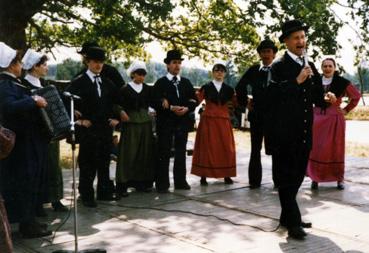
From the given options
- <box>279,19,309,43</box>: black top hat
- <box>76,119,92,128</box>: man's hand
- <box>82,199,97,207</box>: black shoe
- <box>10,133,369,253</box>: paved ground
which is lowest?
<box>10,133,369,253</box>: paved ground

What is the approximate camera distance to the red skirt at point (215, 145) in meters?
7.79

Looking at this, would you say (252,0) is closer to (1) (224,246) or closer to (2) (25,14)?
(2) (25,14)

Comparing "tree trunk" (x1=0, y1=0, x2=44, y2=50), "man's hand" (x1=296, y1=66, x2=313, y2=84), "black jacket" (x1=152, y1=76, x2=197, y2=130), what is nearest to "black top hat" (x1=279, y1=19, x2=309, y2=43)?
"man's hand" (x1=296, y1=66, x2=313, y2=84)

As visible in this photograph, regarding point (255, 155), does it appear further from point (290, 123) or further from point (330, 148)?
point (290, 123)

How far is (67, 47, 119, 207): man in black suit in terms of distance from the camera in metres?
6.45

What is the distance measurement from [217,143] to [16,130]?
11.3 ft

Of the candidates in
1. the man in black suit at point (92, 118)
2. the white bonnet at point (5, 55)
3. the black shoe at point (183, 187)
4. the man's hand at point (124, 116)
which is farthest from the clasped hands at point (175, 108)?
the white bonnet at point (5, 55)

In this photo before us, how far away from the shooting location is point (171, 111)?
7.29 metres

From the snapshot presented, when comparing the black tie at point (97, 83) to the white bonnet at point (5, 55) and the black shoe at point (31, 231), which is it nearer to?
the white bonnet at point (5, 55)

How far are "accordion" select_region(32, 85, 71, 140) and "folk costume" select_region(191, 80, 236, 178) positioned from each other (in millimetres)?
3140

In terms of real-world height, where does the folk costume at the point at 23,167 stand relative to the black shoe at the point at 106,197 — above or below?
above

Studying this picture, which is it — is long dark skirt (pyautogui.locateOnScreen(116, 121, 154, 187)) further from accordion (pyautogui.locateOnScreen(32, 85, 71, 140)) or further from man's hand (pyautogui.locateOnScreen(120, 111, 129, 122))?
accordion (pyautogui.locateOnScreen(32, 85, 71, 140))

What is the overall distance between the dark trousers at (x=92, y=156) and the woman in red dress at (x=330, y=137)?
9.81ft

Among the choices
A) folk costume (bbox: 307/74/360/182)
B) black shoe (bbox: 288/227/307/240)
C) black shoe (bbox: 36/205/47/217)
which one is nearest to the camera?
black shoe (bbox: 288/227/307/240)
